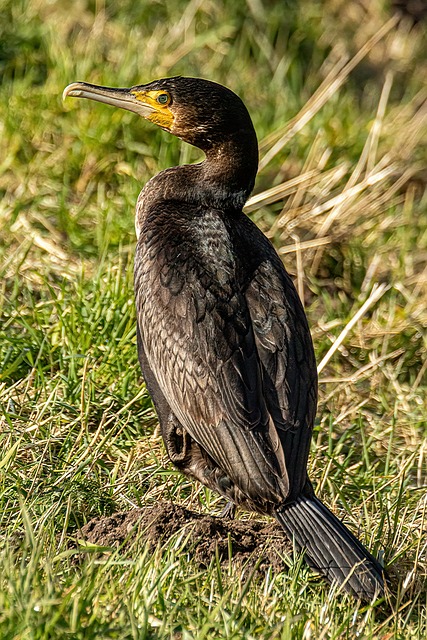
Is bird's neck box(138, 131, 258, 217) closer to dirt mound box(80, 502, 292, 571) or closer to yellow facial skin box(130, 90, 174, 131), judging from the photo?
yellow facial skin box(130, 90, 174, 131)

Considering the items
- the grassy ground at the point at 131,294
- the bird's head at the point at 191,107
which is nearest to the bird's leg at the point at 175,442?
the grassy ground at the point at 131,294

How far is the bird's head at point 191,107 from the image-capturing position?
436 cm

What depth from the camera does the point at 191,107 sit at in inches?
172

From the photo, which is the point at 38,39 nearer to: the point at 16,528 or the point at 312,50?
the point at 312,50

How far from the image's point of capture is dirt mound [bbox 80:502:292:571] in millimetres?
3629

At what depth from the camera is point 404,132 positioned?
22.4 ft

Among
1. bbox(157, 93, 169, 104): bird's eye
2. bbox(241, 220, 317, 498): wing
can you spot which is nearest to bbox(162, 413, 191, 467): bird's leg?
bbox(241, 220, 317, 498): wing

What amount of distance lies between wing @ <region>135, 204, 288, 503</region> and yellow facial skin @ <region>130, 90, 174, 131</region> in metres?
0.45

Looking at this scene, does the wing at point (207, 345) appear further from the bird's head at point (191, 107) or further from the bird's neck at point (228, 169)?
the bird's head at point (191, 107)

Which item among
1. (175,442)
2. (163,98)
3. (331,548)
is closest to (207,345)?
(175,442)

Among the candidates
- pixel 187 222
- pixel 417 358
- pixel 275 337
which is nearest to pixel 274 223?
pixel 417 358

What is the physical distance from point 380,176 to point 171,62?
173cm

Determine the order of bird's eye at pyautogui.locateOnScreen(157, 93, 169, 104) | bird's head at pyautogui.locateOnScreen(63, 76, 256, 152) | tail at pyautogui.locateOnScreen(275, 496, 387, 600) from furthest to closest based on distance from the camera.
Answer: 1. bird's eye at pyautogui.locateOnScreen(157, 93, 169, 104)
2. bird's head at pyautogui.locateOnScreen(63, 76, 256, 152)
3. tail at pyautogui.locateOnScreen(275, 496, 387, 600)

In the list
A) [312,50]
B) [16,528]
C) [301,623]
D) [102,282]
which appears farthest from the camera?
[312,50]
